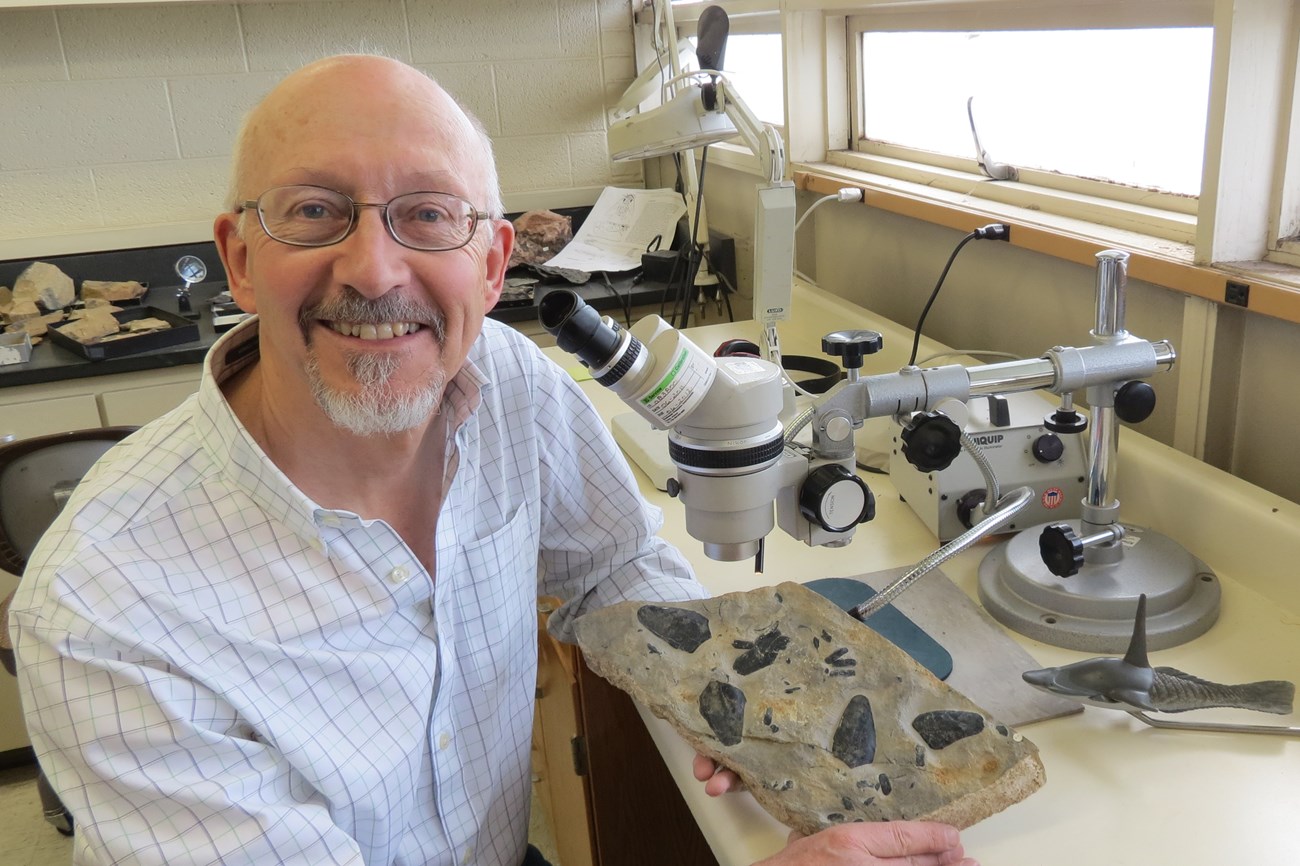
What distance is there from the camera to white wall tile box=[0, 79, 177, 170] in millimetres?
2695

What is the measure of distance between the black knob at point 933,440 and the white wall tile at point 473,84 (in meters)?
2.41

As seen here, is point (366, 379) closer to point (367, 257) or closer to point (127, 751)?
point (367, 257)

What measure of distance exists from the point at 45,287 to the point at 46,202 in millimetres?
349

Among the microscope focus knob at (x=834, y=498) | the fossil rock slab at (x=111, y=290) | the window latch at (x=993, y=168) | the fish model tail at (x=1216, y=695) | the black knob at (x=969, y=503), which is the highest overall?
the window latch at (x=993, y=168)

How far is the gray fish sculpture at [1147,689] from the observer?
0.85m

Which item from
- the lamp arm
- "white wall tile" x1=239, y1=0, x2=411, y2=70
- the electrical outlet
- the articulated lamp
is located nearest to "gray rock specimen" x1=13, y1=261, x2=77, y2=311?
"white wall tile" x1=239, y1=0, x2=411, y2=70

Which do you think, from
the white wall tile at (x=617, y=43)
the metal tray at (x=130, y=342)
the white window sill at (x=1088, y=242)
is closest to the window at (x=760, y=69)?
the white wall tile at (x=617, y=43)

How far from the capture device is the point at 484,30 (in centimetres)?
297

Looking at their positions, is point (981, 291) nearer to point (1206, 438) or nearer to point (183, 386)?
point (1206, 438)

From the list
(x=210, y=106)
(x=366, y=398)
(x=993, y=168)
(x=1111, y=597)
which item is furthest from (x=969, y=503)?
(x=210, y=106)

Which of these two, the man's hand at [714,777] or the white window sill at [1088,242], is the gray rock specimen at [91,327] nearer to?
the white window sill at [1088,242]

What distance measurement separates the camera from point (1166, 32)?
136 centimetres

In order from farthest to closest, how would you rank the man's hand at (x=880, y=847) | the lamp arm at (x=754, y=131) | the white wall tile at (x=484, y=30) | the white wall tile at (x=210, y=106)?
1. the white wall tile at (x=484, y=30)
2. the white wall tile at (x=210, y=106)
3. the lamp arm at (x=754, y=131)
4. the man's hand at (x=880, y=847)

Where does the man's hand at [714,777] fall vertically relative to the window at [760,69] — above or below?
below
